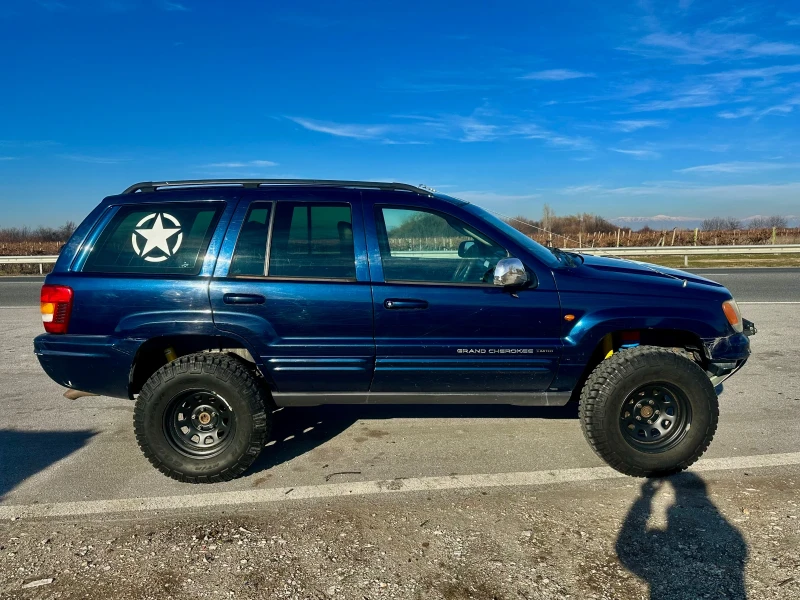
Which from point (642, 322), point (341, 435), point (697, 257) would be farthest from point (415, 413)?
point (697, 257)

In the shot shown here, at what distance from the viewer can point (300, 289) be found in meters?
3.41

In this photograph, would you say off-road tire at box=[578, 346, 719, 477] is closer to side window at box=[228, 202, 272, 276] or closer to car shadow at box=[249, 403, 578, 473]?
car shadow at box=[249, 403, 578, 473]

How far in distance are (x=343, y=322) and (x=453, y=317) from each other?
70 centimetres

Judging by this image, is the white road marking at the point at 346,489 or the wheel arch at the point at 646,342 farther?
the wheel arch at the point at 646,342

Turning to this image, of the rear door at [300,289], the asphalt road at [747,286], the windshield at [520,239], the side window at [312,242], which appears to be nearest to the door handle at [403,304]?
the rear door at [300,289]

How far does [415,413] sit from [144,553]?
2.48m

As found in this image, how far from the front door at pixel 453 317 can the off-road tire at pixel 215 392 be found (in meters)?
0.81

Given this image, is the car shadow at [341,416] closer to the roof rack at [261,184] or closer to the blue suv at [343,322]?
the blue suv at [343,322]

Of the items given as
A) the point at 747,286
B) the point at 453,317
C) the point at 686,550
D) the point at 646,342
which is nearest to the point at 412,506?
the point at 453,317

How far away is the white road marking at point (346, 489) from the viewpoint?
10.2ft

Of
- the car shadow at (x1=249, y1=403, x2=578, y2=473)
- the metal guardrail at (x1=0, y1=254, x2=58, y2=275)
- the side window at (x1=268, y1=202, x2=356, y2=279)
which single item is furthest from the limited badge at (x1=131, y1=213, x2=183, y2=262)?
the metal guardrail at (x1=0, y1=254, x2=58, y2=275)

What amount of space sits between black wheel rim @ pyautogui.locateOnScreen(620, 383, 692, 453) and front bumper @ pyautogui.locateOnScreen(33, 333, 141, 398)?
10.6ft

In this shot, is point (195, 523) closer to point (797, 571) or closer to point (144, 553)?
point (144, 553)

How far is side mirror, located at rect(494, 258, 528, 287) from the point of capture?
330cm
